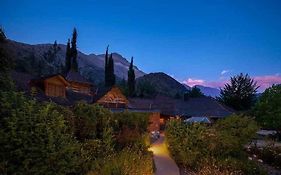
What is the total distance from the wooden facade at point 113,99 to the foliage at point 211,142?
92.1 feet

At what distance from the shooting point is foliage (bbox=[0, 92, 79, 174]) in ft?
30.5

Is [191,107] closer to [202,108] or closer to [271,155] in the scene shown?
[202,108]

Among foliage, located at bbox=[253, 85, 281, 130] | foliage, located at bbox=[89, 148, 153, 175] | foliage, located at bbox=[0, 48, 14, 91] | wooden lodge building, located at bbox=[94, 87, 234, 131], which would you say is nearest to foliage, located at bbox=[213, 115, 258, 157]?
foliage, located at bbox=[89, 148, 153, 175]

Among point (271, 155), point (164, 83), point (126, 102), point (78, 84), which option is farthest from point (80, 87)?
point (164, 83)

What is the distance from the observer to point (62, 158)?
1052 cm

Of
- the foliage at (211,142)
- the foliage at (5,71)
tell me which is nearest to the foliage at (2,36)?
the foliage at (5,71)

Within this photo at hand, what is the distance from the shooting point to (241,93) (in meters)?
69.4

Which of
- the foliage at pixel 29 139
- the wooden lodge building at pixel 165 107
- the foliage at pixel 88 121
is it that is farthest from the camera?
the wooden lodge building at pixel 165 107

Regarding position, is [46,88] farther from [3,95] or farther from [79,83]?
[3,95]

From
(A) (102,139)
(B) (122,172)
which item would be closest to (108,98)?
(A) (102,139)

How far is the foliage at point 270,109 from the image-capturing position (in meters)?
38.7

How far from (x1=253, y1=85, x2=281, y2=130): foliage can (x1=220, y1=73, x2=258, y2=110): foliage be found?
2690 centimetres

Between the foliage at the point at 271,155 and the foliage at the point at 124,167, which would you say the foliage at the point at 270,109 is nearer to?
the foliage at the point at 271,155

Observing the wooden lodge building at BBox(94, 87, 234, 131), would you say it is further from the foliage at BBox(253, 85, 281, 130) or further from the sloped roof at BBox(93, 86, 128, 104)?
the foliage at BBox(253, 85, 281, 130)
